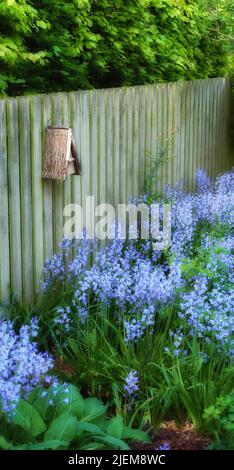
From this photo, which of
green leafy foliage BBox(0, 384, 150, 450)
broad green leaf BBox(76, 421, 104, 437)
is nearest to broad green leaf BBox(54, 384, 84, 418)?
green leafy foliage BBox(0, 384, 150, 450)

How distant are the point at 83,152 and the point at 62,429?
3.06m

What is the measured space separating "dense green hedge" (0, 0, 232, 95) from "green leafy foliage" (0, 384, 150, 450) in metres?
2.46

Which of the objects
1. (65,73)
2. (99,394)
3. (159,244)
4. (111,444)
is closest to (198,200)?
(159,244)

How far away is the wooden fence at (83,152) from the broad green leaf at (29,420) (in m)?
1.63

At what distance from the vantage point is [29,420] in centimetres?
323

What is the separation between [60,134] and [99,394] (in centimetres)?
209

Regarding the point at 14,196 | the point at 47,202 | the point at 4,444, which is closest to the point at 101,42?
the point at 47,202

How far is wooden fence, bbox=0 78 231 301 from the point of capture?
483cm

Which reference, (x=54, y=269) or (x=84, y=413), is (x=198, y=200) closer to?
(x=54, y=269)

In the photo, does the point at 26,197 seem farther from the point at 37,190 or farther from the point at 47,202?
the point at 47,202

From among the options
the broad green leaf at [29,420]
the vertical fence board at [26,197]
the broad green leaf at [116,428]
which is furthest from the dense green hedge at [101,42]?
the broad green leaf at [116,428]

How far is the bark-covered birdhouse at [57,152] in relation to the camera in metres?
5.08
